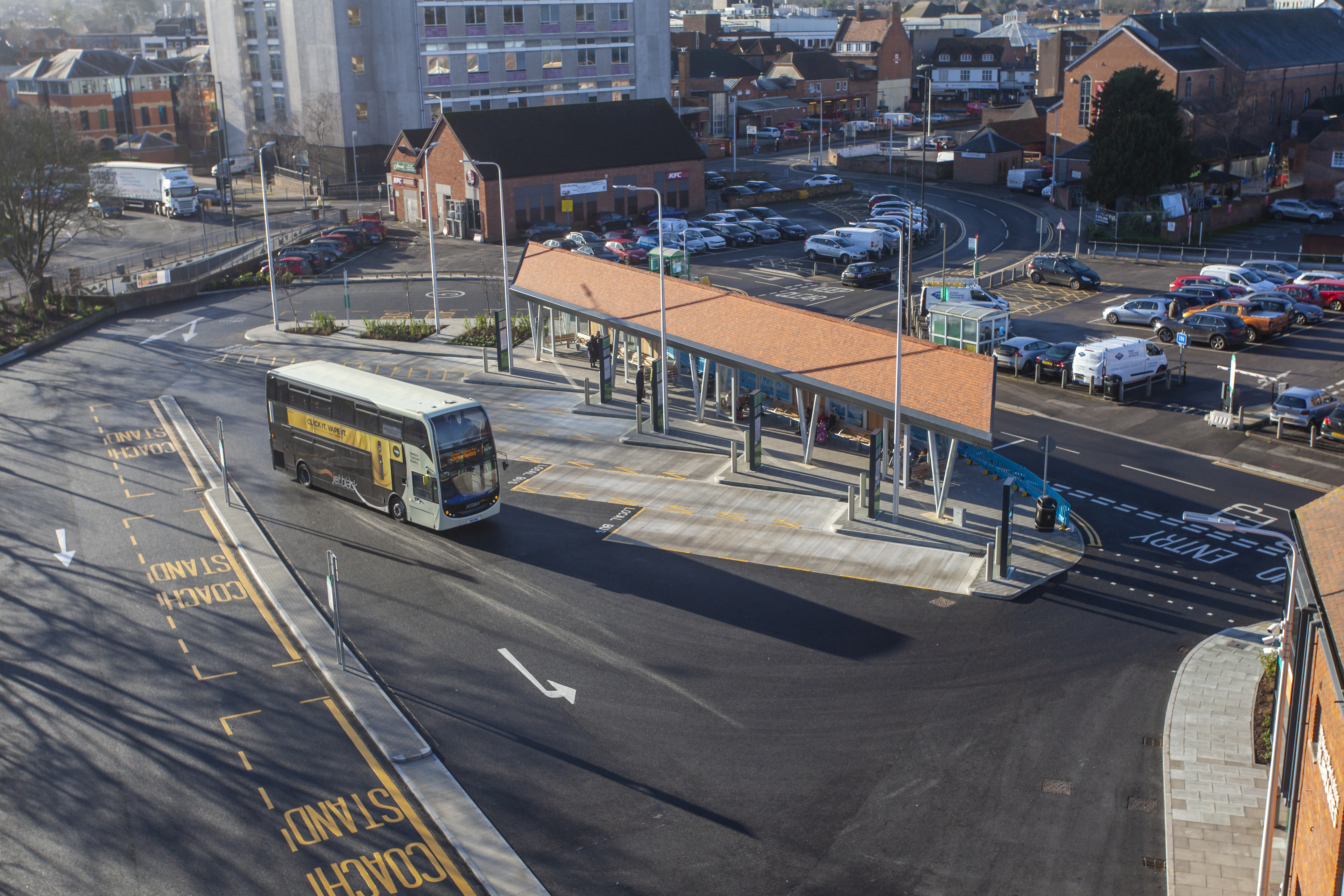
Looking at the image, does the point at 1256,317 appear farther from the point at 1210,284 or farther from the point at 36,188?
the point at 36,188

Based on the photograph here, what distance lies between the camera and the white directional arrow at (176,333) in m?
51.8

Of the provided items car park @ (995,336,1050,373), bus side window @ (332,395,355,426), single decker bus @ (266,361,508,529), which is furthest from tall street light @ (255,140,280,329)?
car park @ (995,336,1050,373)

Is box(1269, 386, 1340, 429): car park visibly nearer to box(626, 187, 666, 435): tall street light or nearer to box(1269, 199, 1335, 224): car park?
box(626, 187, 666, 435): tall street light

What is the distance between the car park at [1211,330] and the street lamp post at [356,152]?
2463 inches

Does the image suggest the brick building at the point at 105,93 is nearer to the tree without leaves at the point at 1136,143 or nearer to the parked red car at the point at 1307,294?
the tree without leaves at the point at 1136,143

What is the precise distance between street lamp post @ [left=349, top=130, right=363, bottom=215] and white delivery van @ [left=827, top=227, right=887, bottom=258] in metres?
40.6

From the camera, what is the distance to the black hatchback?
59438 millimetres

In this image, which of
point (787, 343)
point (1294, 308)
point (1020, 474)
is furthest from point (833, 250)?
point (1020, 474)

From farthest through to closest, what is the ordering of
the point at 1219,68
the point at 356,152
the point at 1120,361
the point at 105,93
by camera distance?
the point at 105,93, the point at 356,152, the point at 1219,68, the point at 1120,361

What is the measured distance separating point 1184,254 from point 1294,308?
17.2 m

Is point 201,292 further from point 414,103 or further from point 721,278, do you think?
point 414,103

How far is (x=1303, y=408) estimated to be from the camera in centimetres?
3566

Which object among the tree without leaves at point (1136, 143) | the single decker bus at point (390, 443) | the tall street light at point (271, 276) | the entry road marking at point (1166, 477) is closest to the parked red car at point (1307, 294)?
the tree without leaves at point (1136, 143)

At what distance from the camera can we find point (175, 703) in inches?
860
